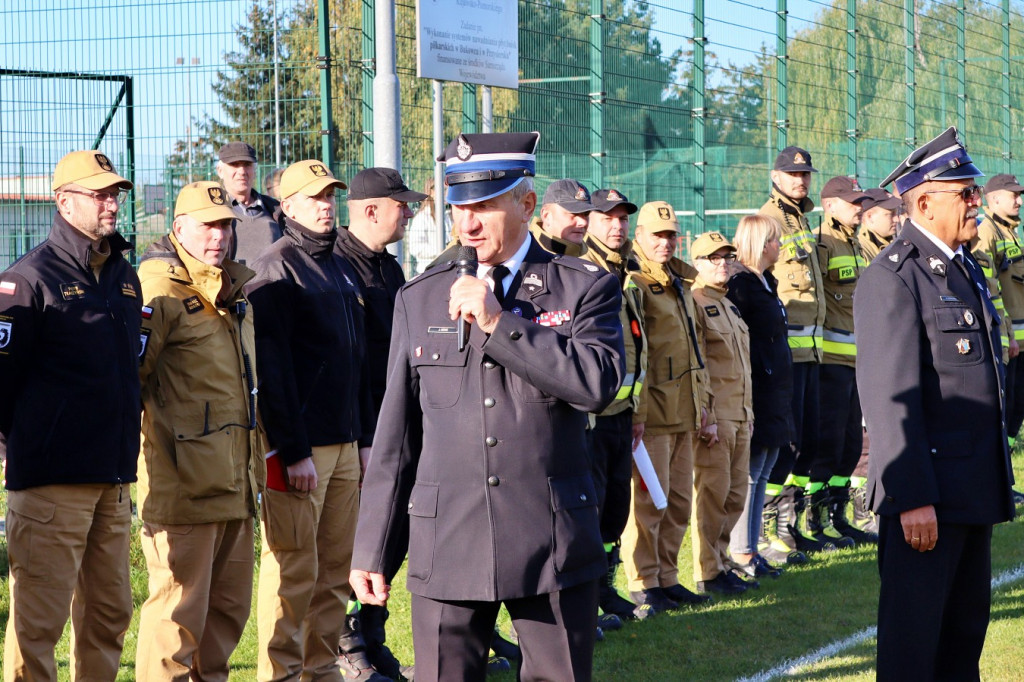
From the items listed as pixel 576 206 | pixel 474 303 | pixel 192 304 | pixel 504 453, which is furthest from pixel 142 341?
pixel 576 206

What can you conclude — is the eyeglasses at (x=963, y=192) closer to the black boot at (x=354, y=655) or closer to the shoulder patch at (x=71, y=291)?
the shoulder patch at (x=71, y=291)

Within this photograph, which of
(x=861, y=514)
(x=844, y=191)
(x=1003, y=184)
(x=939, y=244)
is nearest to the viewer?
(x=939, y=244)

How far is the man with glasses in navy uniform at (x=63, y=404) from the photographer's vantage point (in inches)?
191

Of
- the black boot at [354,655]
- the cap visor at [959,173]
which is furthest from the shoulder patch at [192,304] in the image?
the cap visor at [959,173]

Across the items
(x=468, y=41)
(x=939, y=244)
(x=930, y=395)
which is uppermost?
(x=468, y=41)

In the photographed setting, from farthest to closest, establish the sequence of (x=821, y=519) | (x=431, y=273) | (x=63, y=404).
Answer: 1. (x=821, y=519)
2. (x=63, y=404)
3. (x=431, y=273)

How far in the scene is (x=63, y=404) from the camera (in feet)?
16.0

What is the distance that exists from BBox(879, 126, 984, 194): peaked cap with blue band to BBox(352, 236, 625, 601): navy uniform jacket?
1.62 m

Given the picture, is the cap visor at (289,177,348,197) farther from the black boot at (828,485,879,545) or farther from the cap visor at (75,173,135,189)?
the black boot at (828,485,879,545)

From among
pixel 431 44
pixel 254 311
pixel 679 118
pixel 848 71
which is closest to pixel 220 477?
pixel 254 311

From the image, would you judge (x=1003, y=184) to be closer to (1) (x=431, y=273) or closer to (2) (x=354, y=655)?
(2) (x=354, y=655)

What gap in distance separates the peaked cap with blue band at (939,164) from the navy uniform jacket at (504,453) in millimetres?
1623

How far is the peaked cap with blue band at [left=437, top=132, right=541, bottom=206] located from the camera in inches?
136

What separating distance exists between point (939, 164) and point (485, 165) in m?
1.96
